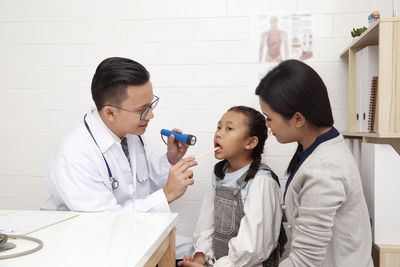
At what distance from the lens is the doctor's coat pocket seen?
1641mm

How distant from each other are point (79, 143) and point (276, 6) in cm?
139

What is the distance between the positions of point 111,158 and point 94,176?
0.51ft

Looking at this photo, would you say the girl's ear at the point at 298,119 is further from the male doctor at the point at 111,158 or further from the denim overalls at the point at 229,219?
the male doctor at the point at 111,158

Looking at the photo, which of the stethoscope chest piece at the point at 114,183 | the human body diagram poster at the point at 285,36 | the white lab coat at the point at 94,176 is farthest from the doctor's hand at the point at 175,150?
the human body diagram poster at the point at 285,36

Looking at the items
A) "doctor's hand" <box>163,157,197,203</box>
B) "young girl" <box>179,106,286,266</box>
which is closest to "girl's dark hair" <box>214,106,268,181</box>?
"young girl" <box>179,106,286,266</box>

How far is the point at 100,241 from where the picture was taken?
971 millimetres

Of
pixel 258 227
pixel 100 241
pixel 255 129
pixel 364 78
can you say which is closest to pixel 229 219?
pixel 258 227

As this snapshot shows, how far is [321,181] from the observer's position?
1.18 metres

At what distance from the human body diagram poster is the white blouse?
889 mm

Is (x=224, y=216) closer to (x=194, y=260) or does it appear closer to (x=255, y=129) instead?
(x=194, y=260)

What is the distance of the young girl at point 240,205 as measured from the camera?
4.87 ft

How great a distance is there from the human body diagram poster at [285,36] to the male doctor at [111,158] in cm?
80

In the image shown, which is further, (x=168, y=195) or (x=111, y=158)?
(x=111, y=158)

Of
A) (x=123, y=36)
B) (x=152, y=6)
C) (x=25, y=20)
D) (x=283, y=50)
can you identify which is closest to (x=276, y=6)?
(x=283, y=50)
